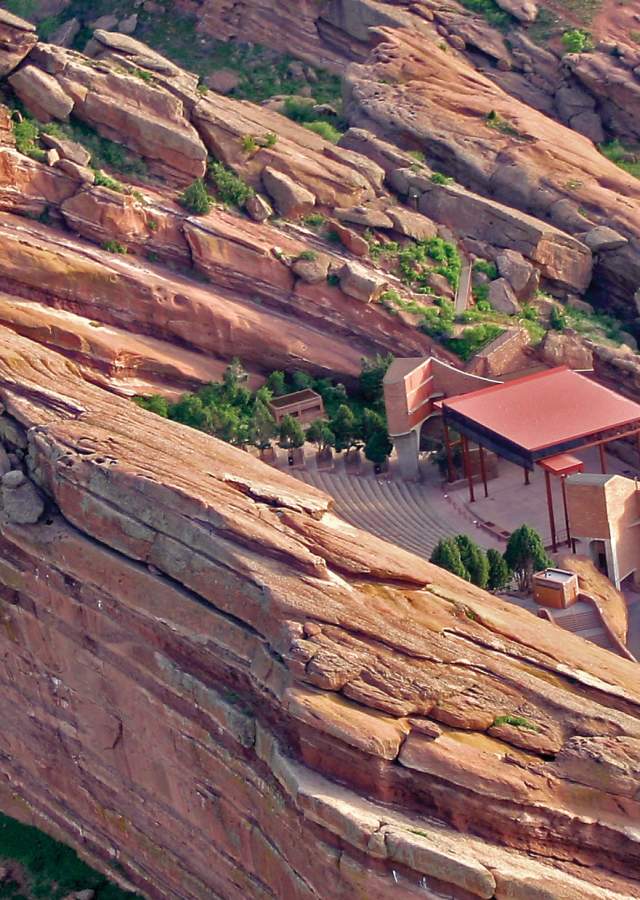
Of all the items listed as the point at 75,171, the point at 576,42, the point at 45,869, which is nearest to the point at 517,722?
the point at 45,869

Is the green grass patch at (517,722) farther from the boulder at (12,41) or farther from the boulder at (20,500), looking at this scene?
the boulder at (12,41)

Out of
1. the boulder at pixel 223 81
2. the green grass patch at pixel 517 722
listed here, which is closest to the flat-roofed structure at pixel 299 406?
the green grass patch at pixel 517 722

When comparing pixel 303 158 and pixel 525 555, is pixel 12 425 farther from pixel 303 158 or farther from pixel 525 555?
pixel 303 158

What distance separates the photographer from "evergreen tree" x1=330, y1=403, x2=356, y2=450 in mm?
48688

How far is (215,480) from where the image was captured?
34219 millimetres

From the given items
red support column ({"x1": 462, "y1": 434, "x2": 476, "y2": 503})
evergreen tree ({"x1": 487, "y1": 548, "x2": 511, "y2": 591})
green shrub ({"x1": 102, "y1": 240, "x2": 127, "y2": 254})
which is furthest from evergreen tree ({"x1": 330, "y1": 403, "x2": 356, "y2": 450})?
evergreen tree ({"x1": 487, "y1": 548, "x2": 511, "y2": 591})

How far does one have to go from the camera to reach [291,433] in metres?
47.8

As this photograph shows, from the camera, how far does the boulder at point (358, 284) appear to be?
168ft

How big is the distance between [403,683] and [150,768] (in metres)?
7.82

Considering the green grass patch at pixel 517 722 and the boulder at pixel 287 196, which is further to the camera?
the boulder at pixel 287 196

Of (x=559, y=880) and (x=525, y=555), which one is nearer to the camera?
(x=559, y=880)

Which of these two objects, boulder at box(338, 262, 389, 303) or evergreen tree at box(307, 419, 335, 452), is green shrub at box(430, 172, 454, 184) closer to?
boulder at box(338, 262, 389, 303)

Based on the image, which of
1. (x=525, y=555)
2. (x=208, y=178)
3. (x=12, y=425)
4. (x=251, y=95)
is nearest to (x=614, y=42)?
(x=251, y=95)

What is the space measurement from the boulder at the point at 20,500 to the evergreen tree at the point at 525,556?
1315 cm
